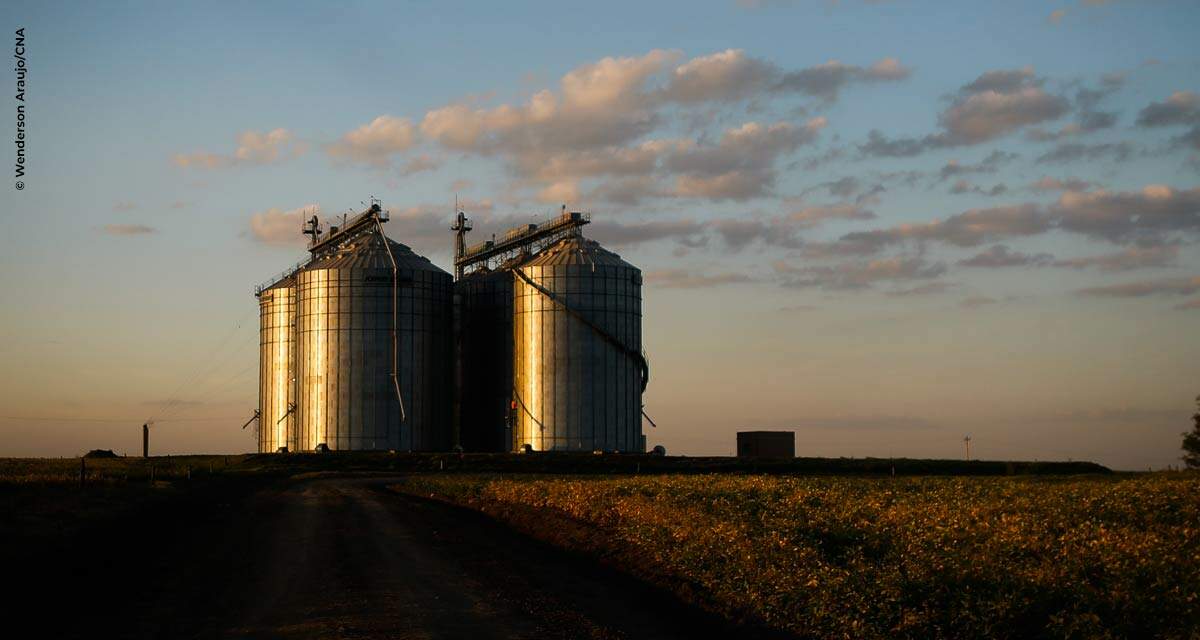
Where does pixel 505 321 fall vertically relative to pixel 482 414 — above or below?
above

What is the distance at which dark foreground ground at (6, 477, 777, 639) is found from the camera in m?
20.8

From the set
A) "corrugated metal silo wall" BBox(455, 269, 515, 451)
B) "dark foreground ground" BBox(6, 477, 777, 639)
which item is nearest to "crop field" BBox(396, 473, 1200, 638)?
"dark foreground ground" BBox(6, 477, 777, 639)

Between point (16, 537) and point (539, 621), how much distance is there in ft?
68.2

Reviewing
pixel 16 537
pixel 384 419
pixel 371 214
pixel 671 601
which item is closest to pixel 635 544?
pixel 671 601

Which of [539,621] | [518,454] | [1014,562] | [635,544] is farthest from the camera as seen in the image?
[518,454]

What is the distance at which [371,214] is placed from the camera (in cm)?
11550

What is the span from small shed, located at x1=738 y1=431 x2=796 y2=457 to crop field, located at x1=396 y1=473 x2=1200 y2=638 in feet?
223

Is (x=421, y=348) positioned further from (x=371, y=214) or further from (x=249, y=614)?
(x=249, y=614)

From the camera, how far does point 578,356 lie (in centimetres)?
10106

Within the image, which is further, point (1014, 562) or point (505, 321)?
point (505, 321)

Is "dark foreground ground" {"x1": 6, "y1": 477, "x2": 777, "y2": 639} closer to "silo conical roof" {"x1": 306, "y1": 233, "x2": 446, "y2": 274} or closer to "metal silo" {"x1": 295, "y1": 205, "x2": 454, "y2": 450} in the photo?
"metal silo" {"x1": 295, "y1": 205, "x2": 454, "y2": 450}

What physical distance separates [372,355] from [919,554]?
279 ft

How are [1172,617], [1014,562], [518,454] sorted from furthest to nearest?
[518,454] < [1014,562] < [1172,617]

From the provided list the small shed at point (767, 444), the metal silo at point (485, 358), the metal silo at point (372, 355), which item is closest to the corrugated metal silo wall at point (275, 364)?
the metal silo at point (372, 355)
